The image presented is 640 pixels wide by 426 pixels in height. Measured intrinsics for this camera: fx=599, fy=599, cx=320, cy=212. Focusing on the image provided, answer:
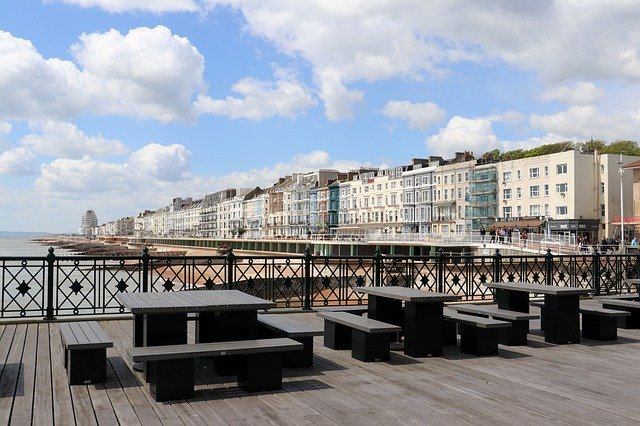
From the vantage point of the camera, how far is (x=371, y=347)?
7.77 meters

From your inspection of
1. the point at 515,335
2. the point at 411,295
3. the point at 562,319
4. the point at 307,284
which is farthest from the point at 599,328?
the point at 307,284

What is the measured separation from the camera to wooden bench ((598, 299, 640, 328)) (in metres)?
10.6

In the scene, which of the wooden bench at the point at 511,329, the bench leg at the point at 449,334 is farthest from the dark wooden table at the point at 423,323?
the wooden bench at the point at 511,329

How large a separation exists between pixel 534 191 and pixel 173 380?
233 feet

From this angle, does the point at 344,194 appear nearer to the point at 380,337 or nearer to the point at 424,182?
the point at 424,182

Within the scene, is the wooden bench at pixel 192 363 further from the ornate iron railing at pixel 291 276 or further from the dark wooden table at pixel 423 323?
the ornate iron railing at pixel 291 276

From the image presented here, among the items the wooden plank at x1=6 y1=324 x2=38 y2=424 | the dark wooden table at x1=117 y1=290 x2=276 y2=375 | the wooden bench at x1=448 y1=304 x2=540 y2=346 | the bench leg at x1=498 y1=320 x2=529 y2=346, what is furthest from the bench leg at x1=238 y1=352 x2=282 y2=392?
the bench leg at x1=498 y1=320 x2=529 y2=346

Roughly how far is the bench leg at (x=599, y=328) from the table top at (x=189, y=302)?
5852 mm

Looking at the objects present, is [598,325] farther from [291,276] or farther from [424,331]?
[291,276]

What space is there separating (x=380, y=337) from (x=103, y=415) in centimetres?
374

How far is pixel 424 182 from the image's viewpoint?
90500mm

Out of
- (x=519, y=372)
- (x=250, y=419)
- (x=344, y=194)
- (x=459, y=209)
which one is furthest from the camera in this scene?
(x=344, y=194)

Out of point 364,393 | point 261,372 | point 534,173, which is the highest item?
point 534,173

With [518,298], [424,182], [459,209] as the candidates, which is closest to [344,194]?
[424,182]
